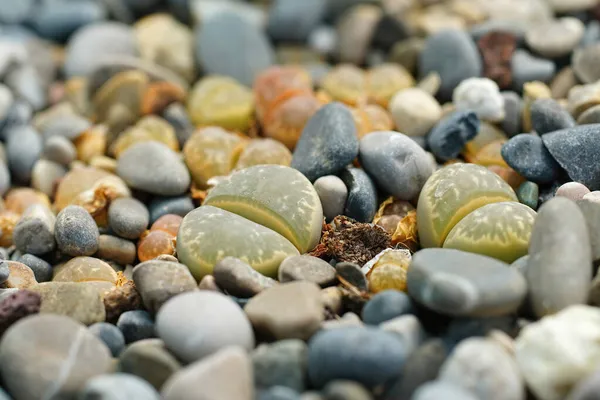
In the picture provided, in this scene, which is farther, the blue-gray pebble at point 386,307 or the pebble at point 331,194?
the pebble at point 331,194

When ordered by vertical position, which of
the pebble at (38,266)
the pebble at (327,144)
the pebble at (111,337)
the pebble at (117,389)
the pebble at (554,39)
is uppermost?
the pebble at (554,39)

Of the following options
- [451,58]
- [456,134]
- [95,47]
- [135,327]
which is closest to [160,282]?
[135,327]

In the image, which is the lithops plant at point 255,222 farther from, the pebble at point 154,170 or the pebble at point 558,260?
the pebble at point 558,260

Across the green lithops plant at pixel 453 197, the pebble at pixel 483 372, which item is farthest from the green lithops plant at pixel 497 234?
the pebble at pixel 483 372

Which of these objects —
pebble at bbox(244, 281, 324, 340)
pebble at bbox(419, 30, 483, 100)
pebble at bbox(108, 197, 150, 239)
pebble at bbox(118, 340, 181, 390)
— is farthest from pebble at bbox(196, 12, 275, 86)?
pebble at bbox(118, 340, 181, 390)

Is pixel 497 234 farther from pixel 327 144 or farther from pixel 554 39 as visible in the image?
pixel 554 39
